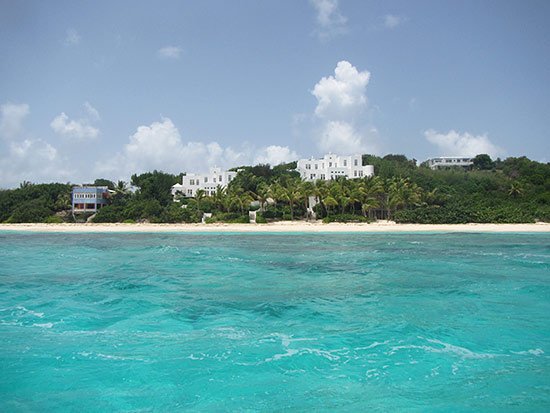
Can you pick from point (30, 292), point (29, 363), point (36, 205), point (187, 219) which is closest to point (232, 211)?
point (187, 219)

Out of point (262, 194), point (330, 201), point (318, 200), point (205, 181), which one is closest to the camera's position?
point (330, 201)

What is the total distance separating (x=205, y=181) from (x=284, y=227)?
2693 cm

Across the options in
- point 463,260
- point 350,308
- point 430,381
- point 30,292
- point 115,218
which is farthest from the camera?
point 115,218

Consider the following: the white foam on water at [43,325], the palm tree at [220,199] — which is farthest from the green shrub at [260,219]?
the white foam on water at [43,325]

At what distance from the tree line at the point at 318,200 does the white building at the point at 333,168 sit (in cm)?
409

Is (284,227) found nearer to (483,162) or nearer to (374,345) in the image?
(374,345)

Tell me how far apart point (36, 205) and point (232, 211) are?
2734 centimetres

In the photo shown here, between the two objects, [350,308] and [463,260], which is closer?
[350,308]

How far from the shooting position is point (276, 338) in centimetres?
1168

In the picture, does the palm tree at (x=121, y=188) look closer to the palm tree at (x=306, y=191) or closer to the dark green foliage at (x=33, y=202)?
the dark green foliage at (x=33, y=202)

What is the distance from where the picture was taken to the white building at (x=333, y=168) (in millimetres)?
72438

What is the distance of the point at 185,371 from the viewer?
9.48 metres

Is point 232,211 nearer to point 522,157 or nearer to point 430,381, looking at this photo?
point 430,381

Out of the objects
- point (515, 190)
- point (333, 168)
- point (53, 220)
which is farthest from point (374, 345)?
point (333, 168)
